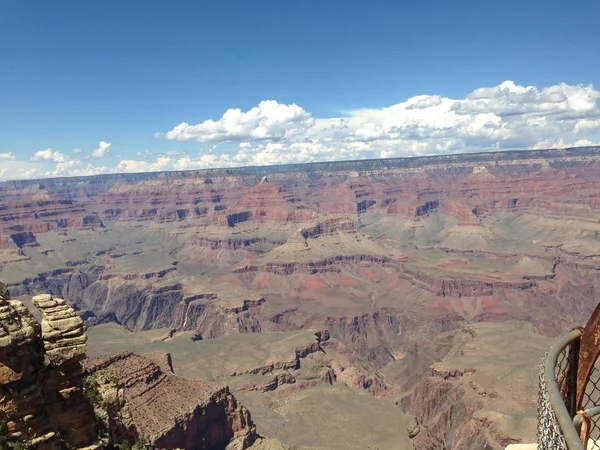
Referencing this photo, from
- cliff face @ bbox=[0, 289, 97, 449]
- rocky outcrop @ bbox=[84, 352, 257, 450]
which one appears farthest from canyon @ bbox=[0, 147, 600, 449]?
rocky outcrop @ bbox=[84, 352, 257, 450]

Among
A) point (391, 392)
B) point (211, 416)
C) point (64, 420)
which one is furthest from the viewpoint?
point (391, 392)

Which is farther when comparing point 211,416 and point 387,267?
point 387,267

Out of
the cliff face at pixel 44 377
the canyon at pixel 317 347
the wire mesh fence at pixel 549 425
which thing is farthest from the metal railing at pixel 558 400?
the canyon at pixel 317 347

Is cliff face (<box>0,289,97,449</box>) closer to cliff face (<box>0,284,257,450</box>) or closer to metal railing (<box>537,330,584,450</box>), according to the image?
cliff face (<box>0,284,257,450</box>)

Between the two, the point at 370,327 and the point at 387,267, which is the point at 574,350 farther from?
the point at 387,267

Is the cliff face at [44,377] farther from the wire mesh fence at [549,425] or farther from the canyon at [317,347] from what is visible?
the wire mesh fence at [549,425]

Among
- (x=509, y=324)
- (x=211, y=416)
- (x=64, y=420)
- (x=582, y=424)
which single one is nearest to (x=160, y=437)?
(x=211, y=416)

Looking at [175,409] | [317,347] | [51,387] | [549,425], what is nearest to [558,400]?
[549,425]
